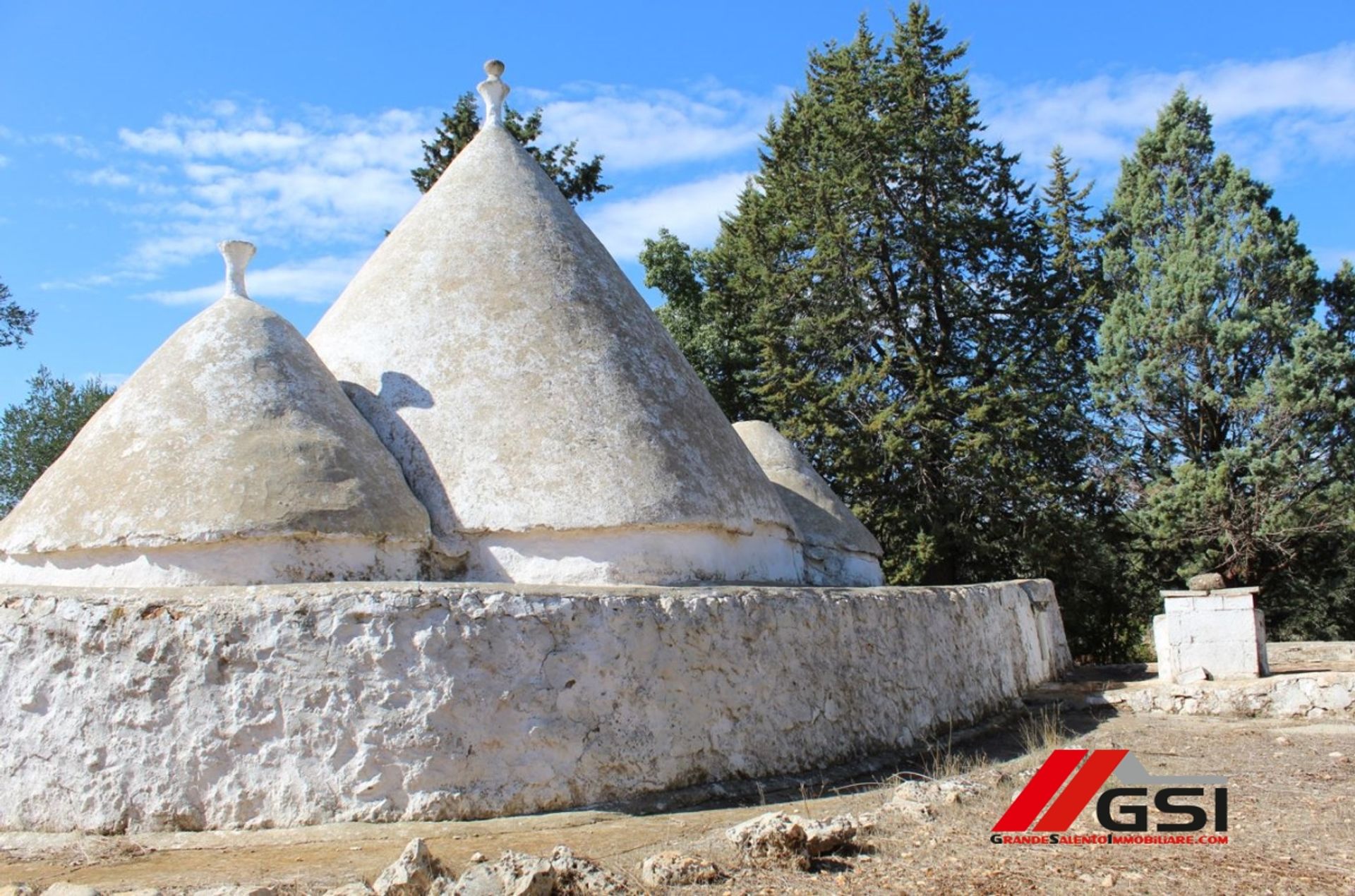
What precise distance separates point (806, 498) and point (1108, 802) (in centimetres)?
567

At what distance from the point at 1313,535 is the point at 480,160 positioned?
1329 centimetres

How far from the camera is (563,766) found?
5.66 meters

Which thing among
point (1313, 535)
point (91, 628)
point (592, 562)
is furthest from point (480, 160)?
point (1313, 535)

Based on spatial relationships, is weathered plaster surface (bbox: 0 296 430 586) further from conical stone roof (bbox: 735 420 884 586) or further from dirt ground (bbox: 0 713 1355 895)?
conical stone roof (bbox: 735 420 884 586)

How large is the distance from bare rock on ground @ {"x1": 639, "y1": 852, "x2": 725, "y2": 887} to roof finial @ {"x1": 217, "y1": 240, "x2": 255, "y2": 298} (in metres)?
5.31

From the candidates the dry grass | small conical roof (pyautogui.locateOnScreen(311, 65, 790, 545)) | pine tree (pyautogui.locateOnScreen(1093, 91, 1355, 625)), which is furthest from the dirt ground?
pine tree (pyautogui.locateOnScreen(1093, 91, 1355, 625))

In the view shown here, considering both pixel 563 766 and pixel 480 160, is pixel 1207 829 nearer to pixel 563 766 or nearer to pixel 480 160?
pixel 563 766

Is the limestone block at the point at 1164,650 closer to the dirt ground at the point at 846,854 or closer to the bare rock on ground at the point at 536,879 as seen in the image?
the dirt ground at the point at 846,854

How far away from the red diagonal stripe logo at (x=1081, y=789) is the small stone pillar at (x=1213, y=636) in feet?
13.5

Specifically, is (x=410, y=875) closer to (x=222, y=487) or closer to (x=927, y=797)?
(x=927, y=797)

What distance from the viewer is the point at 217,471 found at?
6.43 metres

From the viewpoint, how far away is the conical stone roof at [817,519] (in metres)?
10.4

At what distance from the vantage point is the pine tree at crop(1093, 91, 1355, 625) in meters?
16.0

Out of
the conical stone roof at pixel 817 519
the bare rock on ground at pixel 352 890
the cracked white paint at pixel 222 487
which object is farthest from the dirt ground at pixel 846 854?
the conical stone roof at pixel 817 519
